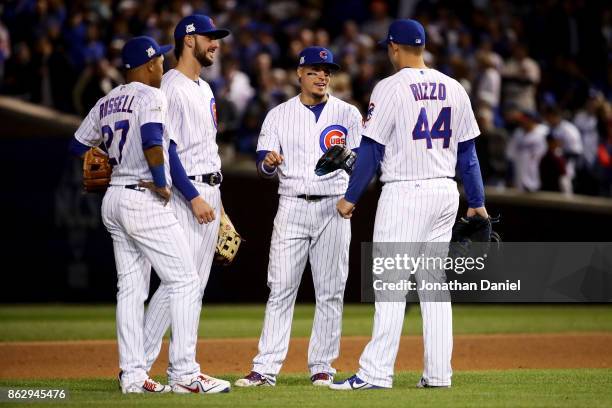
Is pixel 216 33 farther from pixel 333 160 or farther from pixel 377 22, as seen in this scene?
pixel 377 22

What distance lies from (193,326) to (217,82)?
989 centimetres

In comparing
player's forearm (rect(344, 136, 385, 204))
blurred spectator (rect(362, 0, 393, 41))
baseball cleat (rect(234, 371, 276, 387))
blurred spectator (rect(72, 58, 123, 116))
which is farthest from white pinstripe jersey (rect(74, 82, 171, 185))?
blurred spectator (rect(362, 0, 393, 41))

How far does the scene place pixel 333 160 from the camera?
7480 millimetres

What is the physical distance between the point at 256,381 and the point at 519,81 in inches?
458

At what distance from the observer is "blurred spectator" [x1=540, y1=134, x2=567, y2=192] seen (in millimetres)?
16922

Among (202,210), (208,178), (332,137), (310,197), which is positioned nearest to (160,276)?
(202,210)

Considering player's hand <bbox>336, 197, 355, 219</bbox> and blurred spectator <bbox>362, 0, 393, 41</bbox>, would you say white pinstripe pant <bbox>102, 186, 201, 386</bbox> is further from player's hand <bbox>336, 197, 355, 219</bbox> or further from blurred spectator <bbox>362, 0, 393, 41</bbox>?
blurred spectator <bbox>362, 0, 393, 41</bbox>

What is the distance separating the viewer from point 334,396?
6840 millimetres

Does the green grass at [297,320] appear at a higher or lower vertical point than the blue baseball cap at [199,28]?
lower

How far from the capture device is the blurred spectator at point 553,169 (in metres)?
16.9

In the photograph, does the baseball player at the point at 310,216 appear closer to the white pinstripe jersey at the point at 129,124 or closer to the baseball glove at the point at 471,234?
the baseball glove at the point at 471,234

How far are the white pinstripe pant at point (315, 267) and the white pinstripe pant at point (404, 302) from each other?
2.65 ft

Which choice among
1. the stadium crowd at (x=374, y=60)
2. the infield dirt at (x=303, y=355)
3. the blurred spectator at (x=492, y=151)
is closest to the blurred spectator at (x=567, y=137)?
the stadium crowd at (x=374, y=60)

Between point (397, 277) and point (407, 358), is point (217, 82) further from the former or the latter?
point (397, 277)
